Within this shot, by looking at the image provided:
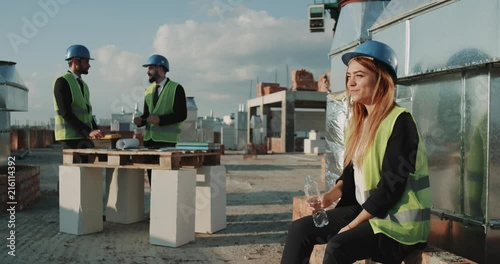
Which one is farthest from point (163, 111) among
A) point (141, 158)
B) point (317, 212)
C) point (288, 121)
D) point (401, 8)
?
point (288, 121)

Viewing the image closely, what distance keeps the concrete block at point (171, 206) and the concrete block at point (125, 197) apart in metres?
1.17

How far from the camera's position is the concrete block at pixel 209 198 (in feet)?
15.8

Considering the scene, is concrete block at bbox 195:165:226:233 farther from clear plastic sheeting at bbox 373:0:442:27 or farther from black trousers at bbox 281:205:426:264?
black trousers at bbox 281:205:426:264

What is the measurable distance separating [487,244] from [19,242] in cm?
420

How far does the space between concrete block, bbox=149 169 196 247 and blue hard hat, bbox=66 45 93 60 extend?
76.8 inches

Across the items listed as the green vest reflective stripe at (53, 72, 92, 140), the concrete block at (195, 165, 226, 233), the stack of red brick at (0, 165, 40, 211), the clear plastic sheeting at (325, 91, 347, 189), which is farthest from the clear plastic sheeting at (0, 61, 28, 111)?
the clear plastic sheeting at (325, 91, 347, 189)

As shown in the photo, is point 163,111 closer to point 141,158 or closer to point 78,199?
point 141,158

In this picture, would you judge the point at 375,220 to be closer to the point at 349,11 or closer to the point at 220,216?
the point at 220,216

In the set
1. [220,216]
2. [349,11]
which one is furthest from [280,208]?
[349,11]

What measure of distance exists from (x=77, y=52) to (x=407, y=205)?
172 inches

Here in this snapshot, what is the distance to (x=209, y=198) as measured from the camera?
4.80m

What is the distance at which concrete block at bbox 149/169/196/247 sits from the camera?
13.6ft

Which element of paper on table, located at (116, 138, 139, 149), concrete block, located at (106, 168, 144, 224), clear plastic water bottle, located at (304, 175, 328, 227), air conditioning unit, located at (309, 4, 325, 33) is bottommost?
concrete block, located at (106, 168, 144, 224)

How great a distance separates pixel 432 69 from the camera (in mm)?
3412
